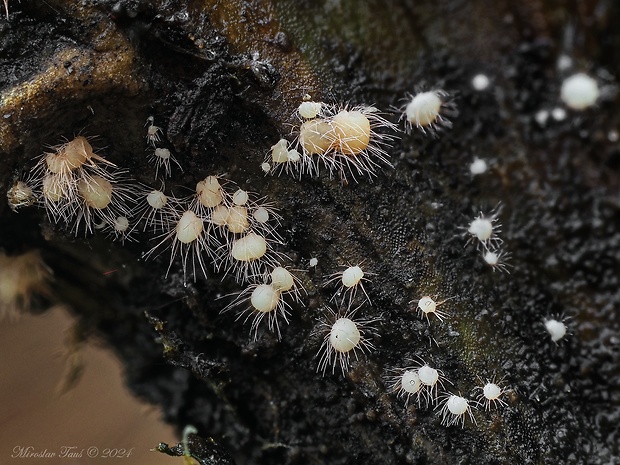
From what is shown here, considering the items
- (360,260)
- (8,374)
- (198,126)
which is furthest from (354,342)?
(8,374)

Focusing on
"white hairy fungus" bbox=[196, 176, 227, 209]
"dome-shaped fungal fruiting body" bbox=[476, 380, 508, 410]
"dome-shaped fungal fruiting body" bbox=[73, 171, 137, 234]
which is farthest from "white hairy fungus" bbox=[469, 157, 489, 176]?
"dome-shaped fungal fruiting body" bbox=[73, 171, 137, 234]

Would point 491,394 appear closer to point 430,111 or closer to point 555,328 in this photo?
point 555,328

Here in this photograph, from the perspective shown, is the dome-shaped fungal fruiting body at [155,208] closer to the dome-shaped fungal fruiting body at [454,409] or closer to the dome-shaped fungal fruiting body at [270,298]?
the dome-shaped fungal fruiting body at [270,298]

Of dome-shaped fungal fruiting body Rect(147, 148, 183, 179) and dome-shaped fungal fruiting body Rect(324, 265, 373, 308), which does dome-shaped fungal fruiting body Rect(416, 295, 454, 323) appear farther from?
dome-shaped fungal fruiting body Rect(147, 148, 183, 179)

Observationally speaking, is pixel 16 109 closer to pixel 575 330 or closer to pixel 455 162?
pixel 455 162

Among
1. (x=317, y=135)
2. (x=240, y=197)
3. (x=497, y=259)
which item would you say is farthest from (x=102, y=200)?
(x=497, y=259)

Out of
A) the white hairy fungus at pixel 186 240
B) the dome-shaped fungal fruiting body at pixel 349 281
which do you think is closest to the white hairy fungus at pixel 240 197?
the white hairy fungus at pixel 186 240
